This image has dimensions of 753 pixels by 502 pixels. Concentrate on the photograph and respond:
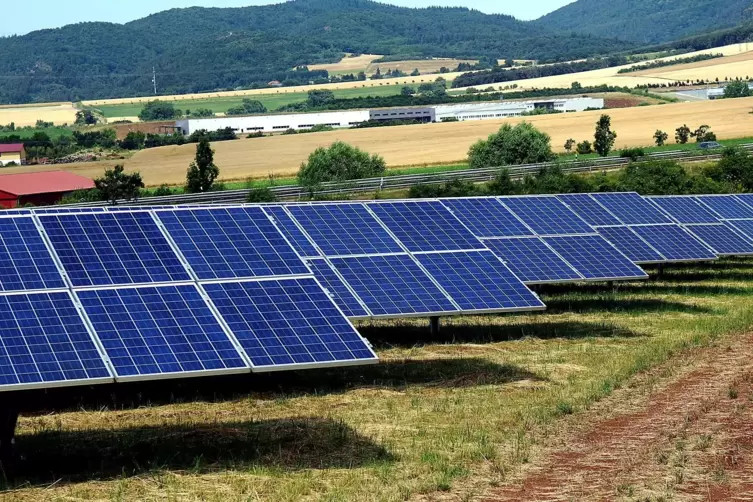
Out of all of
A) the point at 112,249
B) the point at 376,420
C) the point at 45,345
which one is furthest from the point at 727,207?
the point at 45,345

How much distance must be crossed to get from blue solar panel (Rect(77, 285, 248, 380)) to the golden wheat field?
243 feet

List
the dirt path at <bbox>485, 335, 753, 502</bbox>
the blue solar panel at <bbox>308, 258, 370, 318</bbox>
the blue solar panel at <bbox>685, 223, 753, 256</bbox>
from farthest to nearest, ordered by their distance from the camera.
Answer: the blue solar panel at <bbox>685, 223, 753, 256</bbox>
the blue solar panel at <bbox>308, 258, 370, 318</bbox>
the dirt path at <bbox>485, 335, 753, 502</bbox>

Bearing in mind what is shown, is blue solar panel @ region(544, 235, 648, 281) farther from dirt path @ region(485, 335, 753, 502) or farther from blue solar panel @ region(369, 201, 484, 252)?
dirt path @ region(485, 335, 753, 502)

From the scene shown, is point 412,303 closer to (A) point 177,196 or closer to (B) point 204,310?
(B) point 204,310

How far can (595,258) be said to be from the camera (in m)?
36.3

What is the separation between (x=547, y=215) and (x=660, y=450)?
19481 millimetres

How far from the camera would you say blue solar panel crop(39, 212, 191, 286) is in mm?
22734

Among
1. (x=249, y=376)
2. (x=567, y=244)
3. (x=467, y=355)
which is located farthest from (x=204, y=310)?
(x=567, y=244)

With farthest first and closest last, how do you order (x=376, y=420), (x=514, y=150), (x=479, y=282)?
1. (x=514, y=150)
2. (x=479, y=282)
3. (x=376, y=420)

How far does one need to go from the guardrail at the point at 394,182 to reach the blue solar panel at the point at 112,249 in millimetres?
42802

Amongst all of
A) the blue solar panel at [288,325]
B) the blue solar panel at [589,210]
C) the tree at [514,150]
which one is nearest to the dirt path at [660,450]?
the blue solar panel at [288,325]

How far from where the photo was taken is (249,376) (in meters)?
29.6

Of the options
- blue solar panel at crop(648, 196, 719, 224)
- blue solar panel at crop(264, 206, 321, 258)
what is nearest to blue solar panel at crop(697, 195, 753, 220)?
blue solar panel at crop(648, 196, 719, 224)

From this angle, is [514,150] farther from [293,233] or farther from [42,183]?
[293,233]
